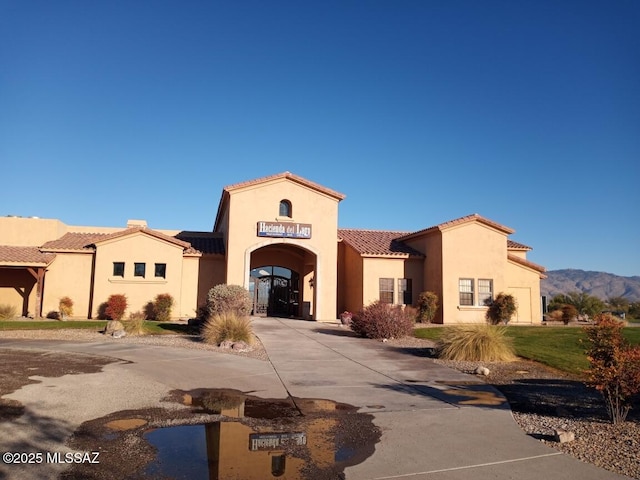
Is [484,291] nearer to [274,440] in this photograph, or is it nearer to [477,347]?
[477,347]

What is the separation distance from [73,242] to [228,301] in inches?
525

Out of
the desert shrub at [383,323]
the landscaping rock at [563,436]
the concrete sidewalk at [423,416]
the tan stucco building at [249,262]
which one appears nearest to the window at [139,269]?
the tan stucco building at [249,262]

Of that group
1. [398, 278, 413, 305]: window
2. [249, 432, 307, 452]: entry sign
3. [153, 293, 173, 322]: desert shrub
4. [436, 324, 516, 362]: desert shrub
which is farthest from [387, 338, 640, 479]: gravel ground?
[153, 293, 173, 322]: desert shrub

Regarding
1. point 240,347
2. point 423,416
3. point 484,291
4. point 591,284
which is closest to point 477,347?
point 423,416

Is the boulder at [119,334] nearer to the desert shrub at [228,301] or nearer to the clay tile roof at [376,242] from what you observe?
the desert shrub at [228,301]

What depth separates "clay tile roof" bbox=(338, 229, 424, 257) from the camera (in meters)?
26.5

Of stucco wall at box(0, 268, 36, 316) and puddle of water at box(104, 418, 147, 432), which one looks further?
stucco wall at box(0, 268, 36, 316)

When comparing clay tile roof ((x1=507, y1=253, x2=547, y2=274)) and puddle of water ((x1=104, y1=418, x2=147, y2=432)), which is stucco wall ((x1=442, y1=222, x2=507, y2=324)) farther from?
puddle of water ((x1=104, y1=418, x2=147, y2=432))

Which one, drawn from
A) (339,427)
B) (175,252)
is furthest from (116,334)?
(339,427)

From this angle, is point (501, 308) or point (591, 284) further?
point (591, 284)

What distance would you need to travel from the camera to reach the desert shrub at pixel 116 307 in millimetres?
23203

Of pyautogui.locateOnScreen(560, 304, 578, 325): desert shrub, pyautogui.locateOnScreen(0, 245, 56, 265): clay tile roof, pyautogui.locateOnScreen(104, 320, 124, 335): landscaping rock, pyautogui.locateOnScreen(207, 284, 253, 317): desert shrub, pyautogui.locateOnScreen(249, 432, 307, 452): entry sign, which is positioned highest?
pyautogui.locateOnScreen(0, 245, 56, 265): clay tile roof

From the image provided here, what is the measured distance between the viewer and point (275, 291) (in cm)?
3114

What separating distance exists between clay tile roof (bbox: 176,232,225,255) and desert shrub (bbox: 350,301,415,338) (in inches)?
436
